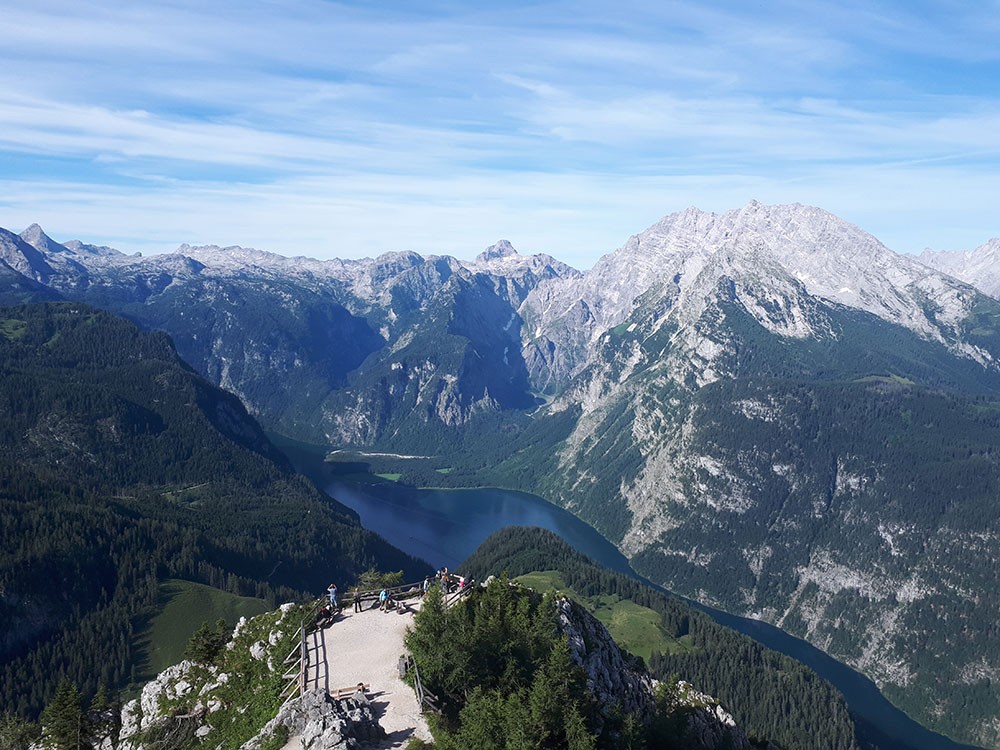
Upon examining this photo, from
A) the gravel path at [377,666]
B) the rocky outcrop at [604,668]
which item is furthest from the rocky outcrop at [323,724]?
the rocky outcrop at [604,668]

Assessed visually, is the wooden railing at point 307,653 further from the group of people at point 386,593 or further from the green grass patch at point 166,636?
the green grass patch at point 166,636

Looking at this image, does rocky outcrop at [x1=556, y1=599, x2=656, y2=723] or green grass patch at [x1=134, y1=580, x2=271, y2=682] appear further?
green grass patch at [x1=134, y1=580, x2=271, y2=682]

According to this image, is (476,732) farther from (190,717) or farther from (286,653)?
(190,717)

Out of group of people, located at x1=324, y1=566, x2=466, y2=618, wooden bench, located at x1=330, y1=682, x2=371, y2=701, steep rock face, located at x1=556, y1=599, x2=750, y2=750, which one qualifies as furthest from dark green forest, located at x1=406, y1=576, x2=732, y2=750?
group of people, located at x1=324, y1=566, x2=466, y2=618

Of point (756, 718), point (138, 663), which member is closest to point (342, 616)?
point (138, 663)

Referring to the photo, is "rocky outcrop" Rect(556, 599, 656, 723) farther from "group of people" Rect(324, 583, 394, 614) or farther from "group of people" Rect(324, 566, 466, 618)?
"group of people" Rect(324, 583, 394, 614)
